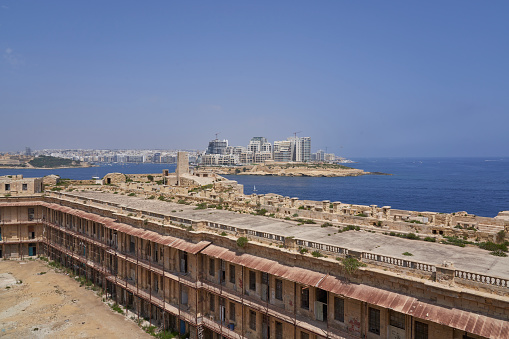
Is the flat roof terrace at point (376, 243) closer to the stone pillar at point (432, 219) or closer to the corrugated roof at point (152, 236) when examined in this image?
the corrugated roof at point (152, 236)

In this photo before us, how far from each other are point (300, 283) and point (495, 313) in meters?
9.99

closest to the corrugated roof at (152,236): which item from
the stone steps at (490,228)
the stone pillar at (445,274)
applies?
the stone pillar at (445,274)

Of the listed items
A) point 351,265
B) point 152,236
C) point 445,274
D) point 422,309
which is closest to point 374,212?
point 351,265

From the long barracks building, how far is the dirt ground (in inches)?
101

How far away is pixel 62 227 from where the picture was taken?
54.0 metres

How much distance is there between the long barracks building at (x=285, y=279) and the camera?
1773 cm

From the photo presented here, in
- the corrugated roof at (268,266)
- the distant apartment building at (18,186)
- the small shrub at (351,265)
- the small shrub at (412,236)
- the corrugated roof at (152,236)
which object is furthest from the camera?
the distant apartment building at (18,186)

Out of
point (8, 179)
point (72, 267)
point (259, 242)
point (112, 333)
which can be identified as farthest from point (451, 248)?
point (8, 179)

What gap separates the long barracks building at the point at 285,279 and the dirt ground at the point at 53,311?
2.57 m

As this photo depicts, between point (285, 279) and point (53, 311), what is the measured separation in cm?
2891

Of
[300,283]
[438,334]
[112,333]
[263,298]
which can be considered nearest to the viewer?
[438,334]

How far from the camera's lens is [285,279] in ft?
78.4

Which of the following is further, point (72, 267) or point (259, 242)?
point (72, 267)

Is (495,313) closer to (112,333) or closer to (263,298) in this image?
(263,298)
